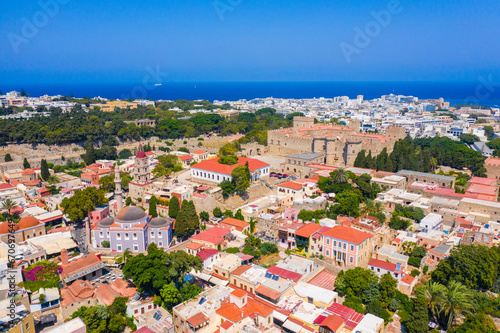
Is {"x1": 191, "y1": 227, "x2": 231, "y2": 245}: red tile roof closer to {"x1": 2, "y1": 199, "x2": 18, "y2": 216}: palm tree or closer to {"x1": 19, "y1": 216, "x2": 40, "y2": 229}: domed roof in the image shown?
{"x1": 19, "y1": 216, "x2": 40, "y2": 229}: domed roof

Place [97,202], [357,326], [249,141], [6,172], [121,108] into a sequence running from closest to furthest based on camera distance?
[357,326] < [97,202] < [6,172] < [249,141] < [121,108]

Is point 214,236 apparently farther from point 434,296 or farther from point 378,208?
point 434,296

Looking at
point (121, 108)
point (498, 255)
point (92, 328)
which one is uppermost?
point (121, 108)

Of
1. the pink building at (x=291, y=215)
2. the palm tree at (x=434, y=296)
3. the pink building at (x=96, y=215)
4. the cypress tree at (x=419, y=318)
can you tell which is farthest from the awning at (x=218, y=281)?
the pink building at (x=96, y=215)

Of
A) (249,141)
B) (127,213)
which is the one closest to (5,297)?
(127,213)

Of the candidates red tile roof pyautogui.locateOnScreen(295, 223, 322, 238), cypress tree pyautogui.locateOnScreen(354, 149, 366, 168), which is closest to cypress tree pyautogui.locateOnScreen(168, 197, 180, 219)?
red tile roof pyautogui.locateOnScreen(295, 223, 322, 238)

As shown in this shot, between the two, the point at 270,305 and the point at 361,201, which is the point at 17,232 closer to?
the point at 270,305

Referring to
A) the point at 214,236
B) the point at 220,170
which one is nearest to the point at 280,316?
the point at 214,236

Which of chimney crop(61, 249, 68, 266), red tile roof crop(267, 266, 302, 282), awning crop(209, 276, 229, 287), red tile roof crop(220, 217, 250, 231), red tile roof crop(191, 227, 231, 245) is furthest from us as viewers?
red tile roof crop(220, 217, 250, 231)
